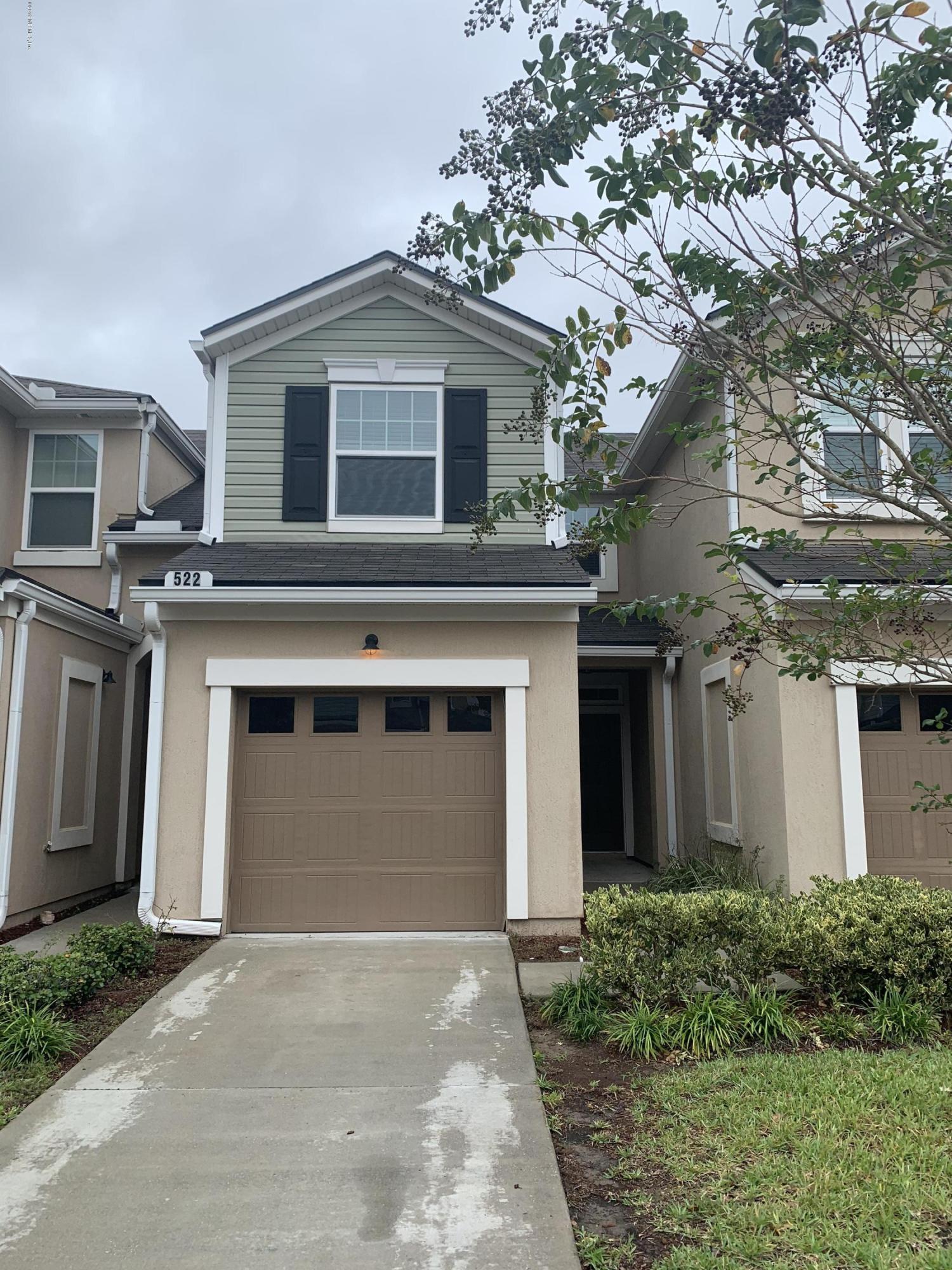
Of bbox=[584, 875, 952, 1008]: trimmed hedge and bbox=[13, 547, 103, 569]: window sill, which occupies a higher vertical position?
bbox=[13, 547, 103, 569]: window sill

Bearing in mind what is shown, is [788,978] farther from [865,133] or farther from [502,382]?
[502,382]

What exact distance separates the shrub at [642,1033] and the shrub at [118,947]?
3742mm

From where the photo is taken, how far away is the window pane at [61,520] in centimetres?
1168

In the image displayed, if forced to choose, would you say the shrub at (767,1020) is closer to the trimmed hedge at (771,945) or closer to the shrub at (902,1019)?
the trimmed hedge at (771,945)

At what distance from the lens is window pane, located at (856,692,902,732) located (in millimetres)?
8766

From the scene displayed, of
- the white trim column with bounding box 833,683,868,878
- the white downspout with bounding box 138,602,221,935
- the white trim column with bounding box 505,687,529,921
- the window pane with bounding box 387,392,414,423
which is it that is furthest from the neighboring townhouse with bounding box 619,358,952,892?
the white downspout with bounding box 138,602,221,935

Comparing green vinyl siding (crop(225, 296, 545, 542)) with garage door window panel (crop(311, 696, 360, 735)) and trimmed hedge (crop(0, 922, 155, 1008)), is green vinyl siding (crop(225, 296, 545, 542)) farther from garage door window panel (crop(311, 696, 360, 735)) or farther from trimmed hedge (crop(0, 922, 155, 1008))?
trimmed hedge (crop(0, 922, 155, 1008))

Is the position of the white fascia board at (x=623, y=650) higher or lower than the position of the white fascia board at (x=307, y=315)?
lower

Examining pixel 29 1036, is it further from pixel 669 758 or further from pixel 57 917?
pixel 669 758

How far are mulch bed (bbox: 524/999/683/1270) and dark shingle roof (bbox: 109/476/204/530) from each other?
304 inches

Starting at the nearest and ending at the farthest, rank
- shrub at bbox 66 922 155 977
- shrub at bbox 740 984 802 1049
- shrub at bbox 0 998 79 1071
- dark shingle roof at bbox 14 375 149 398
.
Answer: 1. shrub at bbox 0 998 79 1071
2. shrub at bbox 740 984 802 1049
3. shrub at bbox 66 922 155 977
4. dark shingle roof at bbox 14 375 149 398

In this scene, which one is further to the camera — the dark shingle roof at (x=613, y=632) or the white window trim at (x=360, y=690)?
the dark shingle roof at (x=613, y=632)

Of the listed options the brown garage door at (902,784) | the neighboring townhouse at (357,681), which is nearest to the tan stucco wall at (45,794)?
the neighboring townhouse at (357,681)

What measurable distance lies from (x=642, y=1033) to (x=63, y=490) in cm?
971
